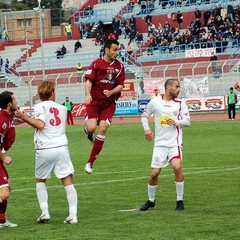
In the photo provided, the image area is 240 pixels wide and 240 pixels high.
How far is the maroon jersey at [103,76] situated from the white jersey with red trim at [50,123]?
3.86 m

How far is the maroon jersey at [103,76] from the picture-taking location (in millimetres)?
15961

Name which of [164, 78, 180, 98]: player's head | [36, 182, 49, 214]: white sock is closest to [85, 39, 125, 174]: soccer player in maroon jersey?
[164, 78, 180, 98]: player's head

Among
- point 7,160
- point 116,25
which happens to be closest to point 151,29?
point 116,25

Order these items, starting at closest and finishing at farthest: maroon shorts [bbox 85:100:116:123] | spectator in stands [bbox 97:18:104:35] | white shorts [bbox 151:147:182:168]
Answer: white shorts [bbox 151:147:182:168] < maroon shorts [bbox 85:100:116:123] < spectator in stands [bbox 97:18:104:35]

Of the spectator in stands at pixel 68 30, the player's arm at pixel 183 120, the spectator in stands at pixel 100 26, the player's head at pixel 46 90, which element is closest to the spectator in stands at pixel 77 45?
the spectator in stands at pixel 100 26

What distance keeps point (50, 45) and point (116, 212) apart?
64238 millimetres

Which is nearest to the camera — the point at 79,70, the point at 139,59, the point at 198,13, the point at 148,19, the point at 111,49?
the point at 111,49

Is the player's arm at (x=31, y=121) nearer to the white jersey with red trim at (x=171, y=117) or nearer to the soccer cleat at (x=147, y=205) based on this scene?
the white jersey with red trim at (x=171, y=117)

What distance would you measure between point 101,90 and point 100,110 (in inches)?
18.3

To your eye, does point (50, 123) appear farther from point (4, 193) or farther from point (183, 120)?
point (183, 120)

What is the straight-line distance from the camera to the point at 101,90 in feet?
53.0

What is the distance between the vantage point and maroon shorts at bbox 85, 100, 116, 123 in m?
16.3

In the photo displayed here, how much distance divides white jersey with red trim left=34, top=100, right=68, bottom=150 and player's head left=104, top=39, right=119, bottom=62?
3660 millimetres

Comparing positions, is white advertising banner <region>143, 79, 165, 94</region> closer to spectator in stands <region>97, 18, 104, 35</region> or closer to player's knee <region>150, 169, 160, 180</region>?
spectator in stands <region>97, 18, 104, 35</region>
